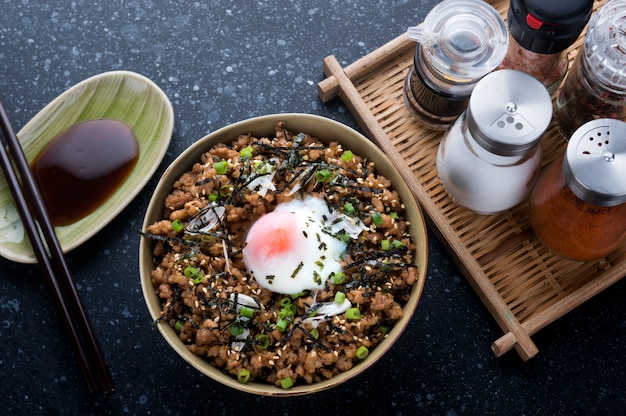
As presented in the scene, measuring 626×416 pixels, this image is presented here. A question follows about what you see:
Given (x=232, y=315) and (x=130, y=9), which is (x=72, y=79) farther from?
(x=232, y=315)

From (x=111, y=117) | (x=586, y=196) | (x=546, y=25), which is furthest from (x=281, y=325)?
(x=546, y=25)

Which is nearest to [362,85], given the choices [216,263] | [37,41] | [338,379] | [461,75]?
[461,75]

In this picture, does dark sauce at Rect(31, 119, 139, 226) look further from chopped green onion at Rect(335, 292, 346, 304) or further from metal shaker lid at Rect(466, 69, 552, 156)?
metal shaker lid at Rect(466, 69, 552, 156)

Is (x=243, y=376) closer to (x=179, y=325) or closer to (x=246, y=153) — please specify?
(x=179, y=325)

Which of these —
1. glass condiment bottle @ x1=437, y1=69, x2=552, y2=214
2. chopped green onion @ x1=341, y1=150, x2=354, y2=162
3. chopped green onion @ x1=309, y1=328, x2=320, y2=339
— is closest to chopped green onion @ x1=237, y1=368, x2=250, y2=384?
chopped green onion @ x1=309, y1=328, x2=320, y2=339

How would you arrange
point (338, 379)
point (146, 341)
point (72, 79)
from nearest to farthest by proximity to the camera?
point (338, 379), point (146, 341), point (72, 79)

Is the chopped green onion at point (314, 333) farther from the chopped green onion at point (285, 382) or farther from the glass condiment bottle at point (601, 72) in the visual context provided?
the glass condiment bottle at point (601, 72)

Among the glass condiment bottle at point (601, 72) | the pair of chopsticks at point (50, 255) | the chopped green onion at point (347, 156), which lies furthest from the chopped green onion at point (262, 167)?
the glass condiment bottle at point (601, 72)
